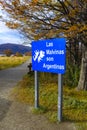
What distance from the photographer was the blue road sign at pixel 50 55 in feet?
27.3

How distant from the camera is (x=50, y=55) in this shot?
8.86 m

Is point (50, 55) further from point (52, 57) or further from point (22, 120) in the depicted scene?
point (22, 120)

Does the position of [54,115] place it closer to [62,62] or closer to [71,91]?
[62,62]

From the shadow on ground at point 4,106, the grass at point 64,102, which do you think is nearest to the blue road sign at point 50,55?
the grass at point 64,102

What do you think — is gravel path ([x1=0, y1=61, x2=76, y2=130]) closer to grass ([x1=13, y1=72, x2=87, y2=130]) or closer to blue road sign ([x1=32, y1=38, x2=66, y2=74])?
grass ([x1=13, y1=72, x2=87, y2=130])

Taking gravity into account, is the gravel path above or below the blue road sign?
below

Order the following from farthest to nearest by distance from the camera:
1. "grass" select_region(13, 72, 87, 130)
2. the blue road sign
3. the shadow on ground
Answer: the shadow on ground → "grass" select_region(13, 72, 87, 130) → the blue road sign

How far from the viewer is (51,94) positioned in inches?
460

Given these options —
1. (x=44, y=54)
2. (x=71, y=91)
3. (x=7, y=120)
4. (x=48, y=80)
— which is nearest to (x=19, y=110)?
(x=7, y=120)

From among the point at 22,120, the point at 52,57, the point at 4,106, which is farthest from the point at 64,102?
the point at 52,57

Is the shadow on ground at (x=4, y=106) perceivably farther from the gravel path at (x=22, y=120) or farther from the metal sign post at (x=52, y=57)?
the metal sign post at (x=52, y=57)

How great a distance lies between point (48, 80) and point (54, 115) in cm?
704

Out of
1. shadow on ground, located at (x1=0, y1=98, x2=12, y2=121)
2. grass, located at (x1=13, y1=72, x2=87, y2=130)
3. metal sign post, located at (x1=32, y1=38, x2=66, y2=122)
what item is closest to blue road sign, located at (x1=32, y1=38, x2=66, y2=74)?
metal sign post, located at (x1=32, y1=38, x2=66, y2=122)

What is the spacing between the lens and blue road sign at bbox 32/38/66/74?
27.3 ft
